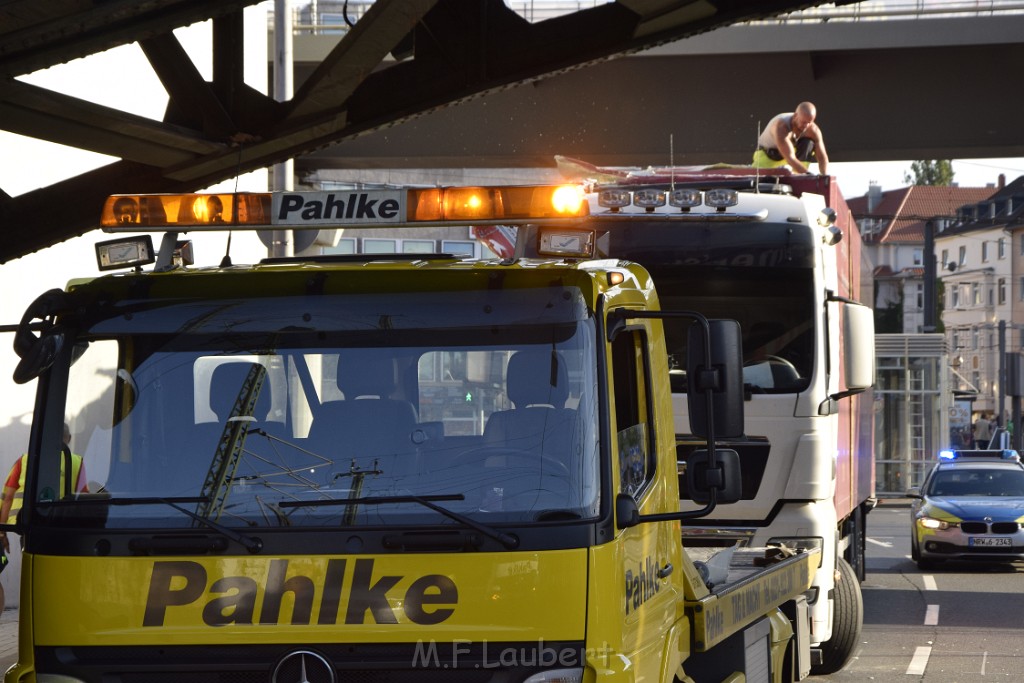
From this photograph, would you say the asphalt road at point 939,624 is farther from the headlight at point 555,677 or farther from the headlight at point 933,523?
the headlight at point 555,677

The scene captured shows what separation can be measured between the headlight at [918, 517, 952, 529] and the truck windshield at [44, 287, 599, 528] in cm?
1560

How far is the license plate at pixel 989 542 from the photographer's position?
18.9 m

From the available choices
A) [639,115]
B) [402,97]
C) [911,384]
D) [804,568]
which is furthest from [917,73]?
[911,384]

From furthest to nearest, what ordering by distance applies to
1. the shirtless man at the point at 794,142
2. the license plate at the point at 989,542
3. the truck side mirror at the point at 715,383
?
1. the license plate at the point at 989,542
2. the shirtless man at the point at 794,142
3. the truck side mirror at the point at 715,383

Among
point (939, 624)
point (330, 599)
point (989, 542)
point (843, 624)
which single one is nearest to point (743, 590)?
point (330, 599)

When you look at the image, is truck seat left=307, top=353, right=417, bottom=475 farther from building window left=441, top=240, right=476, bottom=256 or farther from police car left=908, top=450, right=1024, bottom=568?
police car left=908, top=450, right=1024, bottom=568

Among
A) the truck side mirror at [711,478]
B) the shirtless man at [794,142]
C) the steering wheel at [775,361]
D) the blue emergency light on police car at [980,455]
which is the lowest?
the blue emergency light on police car at [980,455]

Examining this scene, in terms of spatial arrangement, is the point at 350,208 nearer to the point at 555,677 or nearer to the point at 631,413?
the point at 631,413

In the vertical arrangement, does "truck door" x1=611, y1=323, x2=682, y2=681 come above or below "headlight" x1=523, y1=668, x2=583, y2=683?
above

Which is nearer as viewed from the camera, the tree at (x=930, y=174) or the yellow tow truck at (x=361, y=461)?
the yellow tow truck at (x=361, y=461)

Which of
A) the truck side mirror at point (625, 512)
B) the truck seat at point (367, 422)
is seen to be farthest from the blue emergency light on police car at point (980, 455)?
the truck seat at point (367, 422)

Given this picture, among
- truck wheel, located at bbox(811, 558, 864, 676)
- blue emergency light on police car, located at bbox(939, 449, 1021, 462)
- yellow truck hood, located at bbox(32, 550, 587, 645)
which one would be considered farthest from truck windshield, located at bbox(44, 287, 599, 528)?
blue emergency light on police car, located at bbox(939, 449, 1021, 462)

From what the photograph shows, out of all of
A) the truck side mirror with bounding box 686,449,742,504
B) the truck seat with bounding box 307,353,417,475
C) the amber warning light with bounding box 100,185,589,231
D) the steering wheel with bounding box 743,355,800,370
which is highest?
the amber warning light with bounding box 100,185,589,231

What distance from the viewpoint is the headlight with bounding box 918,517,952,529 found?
1917 cm
